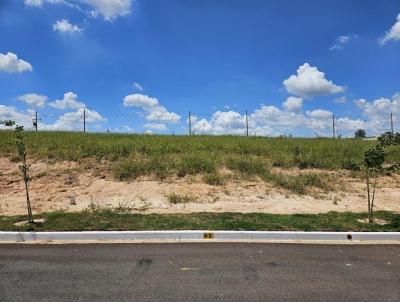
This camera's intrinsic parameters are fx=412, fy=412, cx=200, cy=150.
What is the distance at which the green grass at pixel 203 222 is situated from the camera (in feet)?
30.6

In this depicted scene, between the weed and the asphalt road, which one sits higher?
the weed

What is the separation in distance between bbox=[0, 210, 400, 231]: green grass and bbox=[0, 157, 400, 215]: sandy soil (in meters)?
1.35

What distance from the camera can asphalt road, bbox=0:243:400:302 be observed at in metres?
5.46

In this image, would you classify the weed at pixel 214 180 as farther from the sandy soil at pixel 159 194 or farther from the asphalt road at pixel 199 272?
the asphalt road at pixel 199 272

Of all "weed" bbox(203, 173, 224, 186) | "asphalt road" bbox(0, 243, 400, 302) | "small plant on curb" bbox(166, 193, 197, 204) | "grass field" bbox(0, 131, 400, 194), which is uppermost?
"grass field" bbox(0, 131, 400, 194)

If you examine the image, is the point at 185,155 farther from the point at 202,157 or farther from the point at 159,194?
the point at 159,194

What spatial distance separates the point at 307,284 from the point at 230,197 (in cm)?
830

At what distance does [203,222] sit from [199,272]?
11.4 ft

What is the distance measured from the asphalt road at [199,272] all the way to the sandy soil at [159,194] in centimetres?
427

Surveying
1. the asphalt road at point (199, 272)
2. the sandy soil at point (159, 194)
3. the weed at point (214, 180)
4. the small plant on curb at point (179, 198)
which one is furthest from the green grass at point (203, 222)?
the weed at point (214, 180)

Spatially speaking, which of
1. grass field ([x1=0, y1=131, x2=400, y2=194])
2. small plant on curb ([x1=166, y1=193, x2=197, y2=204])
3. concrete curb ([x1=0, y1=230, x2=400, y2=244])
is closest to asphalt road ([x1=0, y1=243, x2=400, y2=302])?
concrete curb ([x1=0, y1=230, x2=400, y2=244])

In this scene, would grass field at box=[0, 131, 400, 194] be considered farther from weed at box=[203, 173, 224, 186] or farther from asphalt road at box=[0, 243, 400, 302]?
asphalt road at box=[0, 243, 400, 302]

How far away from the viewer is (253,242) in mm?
8359

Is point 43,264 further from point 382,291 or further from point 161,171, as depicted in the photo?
point 161,171
